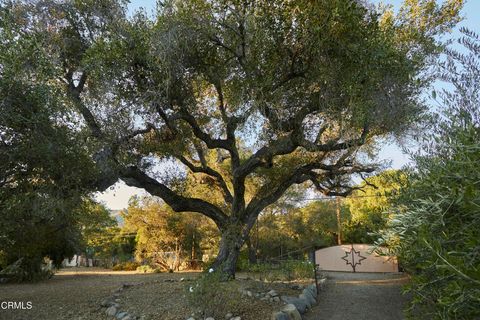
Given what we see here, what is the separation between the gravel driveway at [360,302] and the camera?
8.04 meters

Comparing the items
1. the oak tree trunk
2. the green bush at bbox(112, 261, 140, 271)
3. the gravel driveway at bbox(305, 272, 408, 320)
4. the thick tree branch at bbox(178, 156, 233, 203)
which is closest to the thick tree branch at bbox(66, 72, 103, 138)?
the thick tree branch at bbox(178, 156, 233, 203)

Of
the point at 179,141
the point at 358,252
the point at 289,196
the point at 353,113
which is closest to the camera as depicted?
the point at 353,113

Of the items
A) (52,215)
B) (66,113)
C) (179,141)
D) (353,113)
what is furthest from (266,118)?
(52,215)

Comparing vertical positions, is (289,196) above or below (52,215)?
above

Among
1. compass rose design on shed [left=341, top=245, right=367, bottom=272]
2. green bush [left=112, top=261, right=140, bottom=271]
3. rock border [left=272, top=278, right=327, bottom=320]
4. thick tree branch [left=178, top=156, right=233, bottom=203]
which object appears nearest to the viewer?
rock border [left=272, top=278, right=327, bottom=320]

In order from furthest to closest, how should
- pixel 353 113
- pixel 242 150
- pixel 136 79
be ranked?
pixel 242 150, pixel 136 79, pixel 353 113

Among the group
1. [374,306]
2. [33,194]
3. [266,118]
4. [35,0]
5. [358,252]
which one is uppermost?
[35,0]

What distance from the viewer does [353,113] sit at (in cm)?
766

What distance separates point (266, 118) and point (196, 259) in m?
15.1

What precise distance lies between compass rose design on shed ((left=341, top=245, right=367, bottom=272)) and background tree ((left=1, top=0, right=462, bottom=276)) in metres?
9.91

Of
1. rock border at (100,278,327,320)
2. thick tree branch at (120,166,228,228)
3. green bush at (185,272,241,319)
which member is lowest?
rock border at (100,278,327,320)

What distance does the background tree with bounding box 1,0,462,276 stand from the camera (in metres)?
7.54

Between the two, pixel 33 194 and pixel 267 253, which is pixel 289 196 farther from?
pixel 33 194

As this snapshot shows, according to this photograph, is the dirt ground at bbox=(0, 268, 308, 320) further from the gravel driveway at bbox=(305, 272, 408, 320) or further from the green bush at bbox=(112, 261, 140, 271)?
the green bush at bbox=(112, 261, 140, 271)
